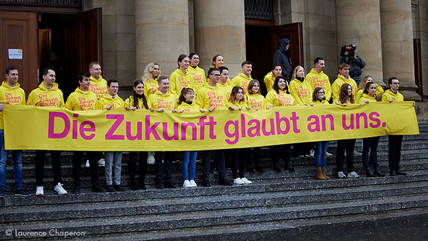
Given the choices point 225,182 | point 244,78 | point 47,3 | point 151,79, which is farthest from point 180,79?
point 47,3

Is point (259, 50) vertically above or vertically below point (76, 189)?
above

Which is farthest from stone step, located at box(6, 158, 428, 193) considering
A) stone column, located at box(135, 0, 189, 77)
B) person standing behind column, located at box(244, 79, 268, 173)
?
stone column, located at box(135, 0, 189, 77)

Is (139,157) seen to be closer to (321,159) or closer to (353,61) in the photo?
(321,159)

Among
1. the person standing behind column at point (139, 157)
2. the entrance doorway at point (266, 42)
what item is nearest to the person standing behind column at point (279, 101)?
the person standing behind column at point (139, 157)

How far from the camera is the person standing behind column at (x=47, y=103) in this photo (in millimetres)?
9584

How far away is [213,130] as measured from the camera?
10820 millimetres

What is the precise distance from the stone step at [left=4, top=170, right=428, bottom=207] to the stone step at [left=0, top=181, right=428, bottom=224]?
73mm

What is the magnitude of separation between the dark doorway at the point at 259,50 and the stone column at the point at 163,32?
5.16 metres

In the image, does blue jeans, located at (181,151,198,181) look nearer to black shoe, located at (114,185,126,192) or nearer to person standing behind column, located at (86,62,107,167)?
black shoe, located at (114,185,126,192)

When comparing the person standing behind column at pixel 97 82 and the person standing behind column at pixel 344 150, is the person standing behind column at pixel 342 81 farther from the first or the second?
the person standing behind column at pixel 97 82

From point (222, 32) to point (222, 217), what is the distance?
6.85m

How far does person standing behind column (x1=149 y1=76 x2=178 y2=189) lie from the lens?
10383 mm

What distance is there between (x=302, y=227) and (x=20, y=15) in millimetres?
9226

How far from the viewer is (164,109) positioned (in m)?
10.7
